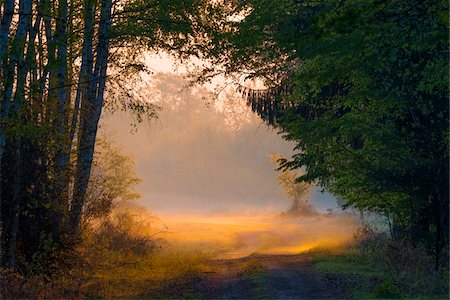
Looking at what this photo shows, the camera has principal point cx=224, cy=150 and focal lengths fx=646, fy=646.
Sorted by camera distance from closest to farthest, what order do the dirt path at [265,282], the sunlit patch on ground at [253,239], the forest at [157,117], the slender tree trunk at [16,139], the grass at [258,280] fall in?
the slender tree trunk at [16,139] < the forest at [157,117] < the grass at [258,280] < the dirt path at [265,282] < the sunlit patch on ground at [253,239]

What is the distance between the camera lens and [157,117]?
1934cm

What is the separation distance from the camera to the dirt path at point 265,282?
53.1 ft

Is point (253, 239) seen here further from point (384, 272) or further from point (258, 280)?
point (258, 280)

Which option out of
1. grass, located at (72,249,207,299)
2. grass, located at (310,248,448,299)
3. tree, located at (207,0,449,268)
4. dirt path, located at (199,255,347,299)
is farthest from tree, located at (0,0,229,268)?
grass, located at (310,248,448,299)

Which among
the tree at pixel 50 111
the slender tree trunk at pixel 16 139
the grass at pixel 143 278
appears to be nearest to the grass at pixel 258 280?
the grass at pixel 143 278

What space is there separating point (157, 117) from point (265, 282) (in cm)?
578

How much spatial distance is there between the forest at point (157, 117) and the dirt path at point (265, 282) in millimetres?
208

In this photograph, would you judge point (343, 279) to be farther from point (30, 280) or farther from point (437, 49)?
point (30, 280)

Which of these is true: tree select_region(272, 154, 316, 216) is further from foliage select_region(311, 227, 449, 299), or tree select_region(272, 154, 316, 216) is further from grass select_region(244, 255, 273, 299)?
grass select_region(244, 255, 273, 299)

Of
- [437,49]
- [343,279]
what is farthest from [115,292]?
[437,49]

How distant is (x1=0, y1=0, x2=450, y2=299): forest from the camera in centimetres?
1480

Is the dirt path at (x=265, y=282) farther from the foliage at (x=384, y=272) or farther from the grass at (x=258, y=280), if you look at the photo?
the foliage at (x=384, y=272)

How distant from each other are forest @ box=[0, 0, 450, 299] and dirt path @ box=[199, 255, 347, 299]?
208 mm

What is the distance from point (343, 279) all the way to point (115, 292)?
674cm
